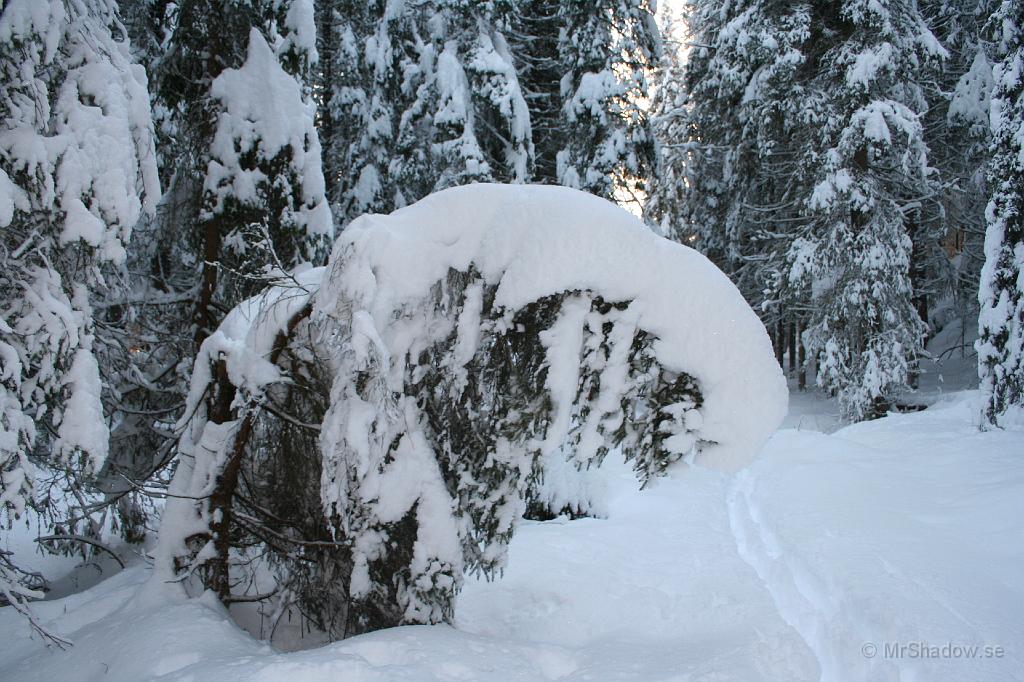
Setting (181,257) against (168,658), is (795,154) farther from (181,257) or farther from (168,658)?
(168,658)

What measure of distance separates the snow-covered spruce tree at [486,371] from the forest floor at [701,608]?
0.65 m

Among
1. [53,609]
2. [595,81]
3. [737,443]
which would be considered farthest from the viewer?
[595,81]

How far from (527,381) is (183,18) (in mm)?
5470

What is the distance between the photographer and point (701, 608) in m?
4.86

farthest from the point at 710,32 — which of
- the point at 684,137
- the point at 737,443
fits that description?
the point at 737,443

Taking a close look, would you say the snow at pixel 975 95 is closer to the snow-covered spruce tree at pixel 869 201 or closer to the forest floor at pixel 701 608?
the snow-covered spruce tree at pixel 869 201

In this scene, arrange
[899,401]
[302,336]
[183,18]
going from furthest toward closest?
[899,401] < [183,18] < [302,336]

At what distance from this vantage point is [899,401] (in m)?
14.8

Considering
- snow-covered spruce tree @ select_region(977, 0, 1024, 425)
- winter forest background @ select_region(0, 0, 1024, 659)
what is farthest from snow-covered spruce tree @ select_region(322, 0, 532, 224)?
snow-covered spruce tree @ select_region(977, 0, 1024, 425)

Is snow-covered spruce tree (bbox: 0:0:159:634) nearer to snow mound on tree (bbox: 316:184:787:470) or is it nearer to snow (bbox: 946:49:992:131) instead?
snow mound on tree (bbox: 316:184:787:470)

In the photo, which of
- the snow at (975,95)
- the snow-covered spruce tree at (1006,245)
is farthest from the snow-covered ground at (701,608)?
the snow at (975,95)

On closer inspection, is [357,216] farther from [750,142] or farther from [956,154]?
[956,154]

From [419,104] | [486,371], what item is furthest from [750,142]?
[486,371]

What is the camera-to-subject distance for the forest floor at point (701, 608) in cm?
346
